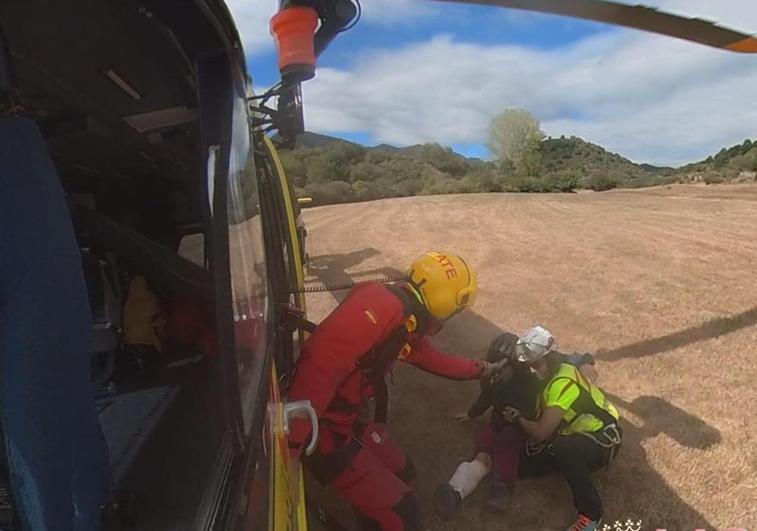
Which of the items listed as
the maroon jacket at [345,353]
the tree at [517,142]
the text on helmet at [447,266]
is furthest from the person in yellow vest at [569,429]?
the tree at [517,142]

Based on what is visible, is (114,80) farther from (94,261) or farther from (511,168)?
(511,168)

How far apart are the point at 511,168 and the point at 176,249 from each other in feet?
135

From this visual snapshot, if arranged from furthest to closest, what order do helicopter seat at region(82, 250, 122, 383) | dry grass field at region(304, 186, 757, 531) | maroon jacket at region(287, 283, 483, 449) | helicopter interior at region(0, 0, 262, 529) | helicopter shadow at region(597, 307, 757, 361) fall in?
helicopter shadow at region(597, 307, 757, 361), dry grass field at region(304, 186, 757, 531), helicopter seat at region(82, 250, 122, 383), maroon jacket at region(287, 283, 483, 449), helicopter interior at region(0, 0, 262, 529)

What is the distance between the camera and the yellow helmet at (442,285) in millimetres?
3270

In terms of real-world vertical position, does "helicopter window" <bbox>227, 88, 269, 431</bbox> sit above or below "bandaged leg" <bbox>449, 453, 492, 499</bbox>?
above

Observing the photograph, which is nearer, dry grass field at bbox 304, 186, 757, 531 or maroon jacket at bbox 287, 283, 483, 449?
maroon jacket at bbox 287, 283, 483, 449

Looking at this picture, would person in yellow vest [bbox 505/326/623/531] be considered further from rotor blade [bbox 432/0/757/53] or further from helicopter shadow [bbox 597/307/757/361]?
helicopter shadow [bbox 597/307/757/361]

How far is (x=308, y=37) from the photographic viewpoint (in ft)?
11.9

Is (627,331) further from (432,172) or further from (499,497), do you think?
(432,172)

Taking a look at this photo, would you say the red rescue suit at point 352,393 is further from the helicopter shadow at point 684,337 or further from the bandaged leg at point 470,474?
Answer: the helicopter shadow at point 684,337

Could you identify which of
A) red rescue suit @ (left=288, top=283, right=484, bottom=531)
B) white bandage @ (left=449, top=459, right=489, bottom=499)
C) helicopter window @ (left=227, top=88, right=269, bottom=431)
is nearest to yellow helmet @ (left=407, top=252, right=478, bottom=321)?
red rescue suit @ (left=288, top=283, right=484, bottom=531)

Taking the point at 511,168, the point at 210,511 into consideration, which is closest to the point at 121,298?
the point at 210,511

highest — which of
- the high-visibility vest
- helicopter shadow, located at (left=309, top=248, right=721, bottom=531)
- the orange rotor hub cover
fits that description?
the orange rotor hub cover

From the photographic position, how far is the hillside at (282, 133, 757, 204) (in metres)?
23.1
